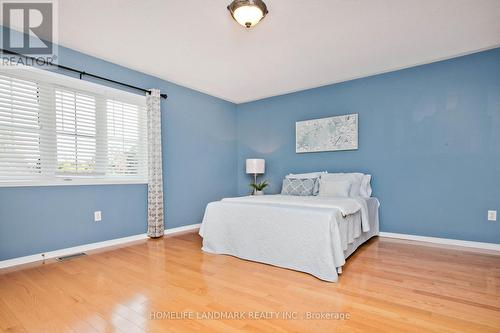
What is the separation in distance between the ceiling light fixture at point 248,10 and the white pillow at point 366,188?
2712mm

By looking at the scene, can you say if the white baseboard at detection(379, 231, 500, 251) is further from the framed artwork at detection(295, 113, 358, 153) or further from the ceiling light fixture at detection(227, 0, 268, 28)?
the ceiling light fixture at detection(227, 0, 268, 28)

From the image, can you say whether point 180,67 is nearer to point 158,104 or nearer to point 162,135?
point 158,104

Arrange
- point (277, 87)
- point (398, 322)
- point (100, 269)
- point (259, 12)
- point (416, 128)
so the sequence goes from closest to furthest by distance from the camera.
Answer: point (398, 322)
point (259, 12)
point (100, 269)
point (416, 128)
point (277, 87)

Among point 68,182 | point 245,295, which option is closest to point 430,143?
point 245,295

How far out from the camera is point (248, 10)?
2096mm

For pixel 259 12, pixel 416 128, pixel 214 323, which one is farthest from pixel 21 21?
pixel 416 128

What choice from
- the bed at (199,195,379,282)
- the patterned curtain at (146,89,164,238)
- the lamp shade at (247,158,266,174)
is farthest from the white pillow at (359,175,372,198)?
the patterned curtain at (146,89,164,238)

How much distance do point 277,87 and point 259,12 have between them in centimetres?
240

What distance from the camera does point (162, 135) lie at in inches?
159

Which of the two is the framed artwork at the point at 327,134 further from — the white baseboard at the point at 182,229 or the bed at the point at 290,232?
the white baseboard at the point at 182,229

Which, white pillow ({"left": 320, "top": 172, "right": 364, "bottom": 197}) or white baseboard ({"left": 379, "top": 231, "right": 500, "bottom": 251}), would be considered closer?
white baseboard ({"left": 379, "top": 231, "right": 500, "bottom": 251})

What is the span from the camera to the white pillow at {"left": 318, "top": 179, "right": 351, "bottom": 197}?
3508 mm

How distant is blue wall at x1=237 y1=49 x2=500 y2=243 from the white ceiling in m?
0.29

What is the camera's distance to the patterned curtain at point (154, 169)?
12.1ft
